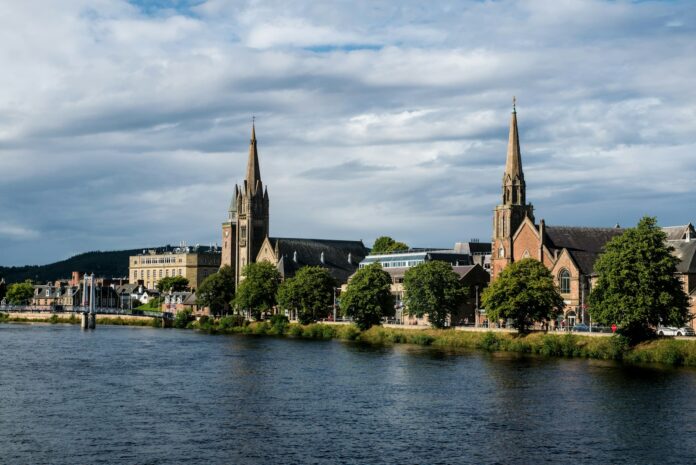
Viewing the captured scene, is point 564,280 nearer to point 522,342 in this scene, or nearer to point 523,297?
point 523,297

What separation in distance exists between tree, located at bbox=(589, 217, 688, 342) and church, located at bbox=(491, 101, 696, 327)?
22092mm

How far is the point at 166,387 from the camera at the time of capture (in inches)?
2857

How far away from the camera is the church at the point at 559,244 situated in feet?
387

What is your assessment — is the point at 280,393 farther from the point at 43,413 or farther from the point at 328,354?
the point at 328,354

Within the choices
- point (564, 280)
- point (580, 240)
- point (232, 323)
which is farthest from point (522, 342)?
point (232, 323)

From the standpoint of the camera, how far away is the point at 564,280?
408 feet

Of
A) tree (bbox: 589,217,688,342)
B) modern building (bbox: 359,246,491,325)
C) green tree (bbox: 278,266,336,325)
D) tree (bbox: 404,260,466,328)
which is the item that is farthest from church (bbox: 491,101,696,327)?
green tree (bbox: 278,266,336,325)

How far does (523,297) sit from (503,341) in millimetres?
6025

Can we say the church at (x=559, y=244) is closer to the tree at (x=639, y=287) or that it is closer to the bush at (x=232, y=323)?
the tree at (x=639, y=287)

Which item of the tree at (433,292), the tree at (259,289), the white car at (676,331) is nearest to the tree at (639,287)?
the white car at (676,331)

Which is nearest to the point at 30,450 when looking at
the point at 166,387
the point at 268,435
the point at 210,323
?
the point at 268,435

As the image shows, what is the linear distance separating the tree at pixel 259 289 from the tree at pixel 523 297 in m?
59.8

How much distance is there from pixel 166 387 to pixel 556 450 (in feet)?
113

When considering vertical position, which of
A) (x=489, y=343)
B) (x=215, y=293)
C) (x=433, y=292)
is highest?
(x=215, y=293)
